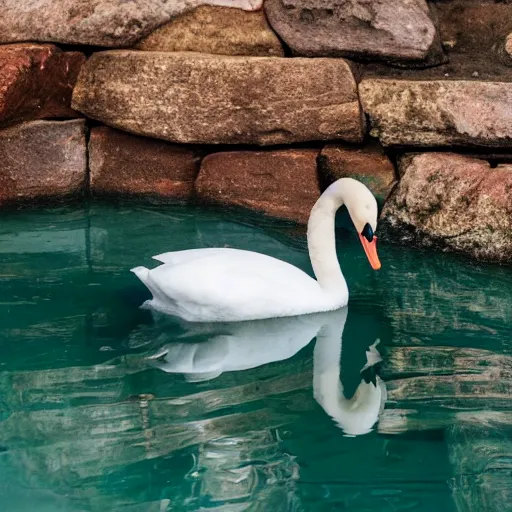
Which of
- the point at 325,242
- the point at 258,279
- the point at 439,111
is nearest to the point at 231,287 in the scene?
the point at 258,279

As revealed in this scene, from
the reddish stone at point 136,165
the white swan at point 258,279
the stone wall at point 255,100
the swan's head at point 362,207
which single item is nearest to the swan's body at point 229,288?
the white swan at point 258,279

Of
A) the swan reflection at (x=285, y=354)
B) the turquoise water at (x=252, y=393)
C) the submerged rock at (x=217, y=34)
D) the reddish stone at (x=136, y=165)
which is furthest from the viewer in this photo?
the reddish stone at (x=136, y=165)

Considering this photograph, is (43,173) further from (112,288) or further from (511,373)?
(511,373)

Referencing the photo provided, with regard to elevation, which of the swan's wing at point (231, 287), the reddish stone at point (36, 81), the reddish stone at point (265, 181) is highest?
the reddish stone at point (36, 81)

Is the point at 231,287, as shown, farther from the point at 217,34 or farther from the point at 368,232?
the point at 217,34

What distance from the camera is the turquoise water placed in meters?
3.65

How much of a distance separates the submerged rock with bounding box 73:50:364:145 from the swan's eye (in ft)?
5.64

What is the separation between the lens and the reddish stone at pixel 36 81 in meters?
6.88

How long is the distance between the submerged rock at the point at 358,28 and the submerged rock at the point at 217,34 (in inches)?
5.0

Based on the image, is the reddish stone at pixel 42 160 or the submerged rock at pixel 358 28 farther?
the reddish stone at pixel 42 160

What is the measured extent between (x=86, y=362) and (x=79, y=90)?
9.60ft

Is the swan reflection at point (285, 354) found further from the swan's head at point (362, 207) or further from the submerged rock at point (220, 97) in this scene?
the submerged rock at point (220, 97)

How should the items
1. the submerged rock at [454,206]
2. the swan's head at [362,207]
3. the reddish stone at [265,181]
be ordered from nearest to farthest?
the swan's head at [362,207]
the submerged rock at [454,206]
the reddish stone at [265,181]

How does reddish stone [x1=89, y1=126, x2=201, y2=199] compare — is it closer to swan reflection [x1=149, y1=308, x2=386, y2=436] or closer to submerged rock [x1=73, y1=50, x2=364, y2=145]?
submerged rock [x1=73, y1=50, x2=364, y2=145]
